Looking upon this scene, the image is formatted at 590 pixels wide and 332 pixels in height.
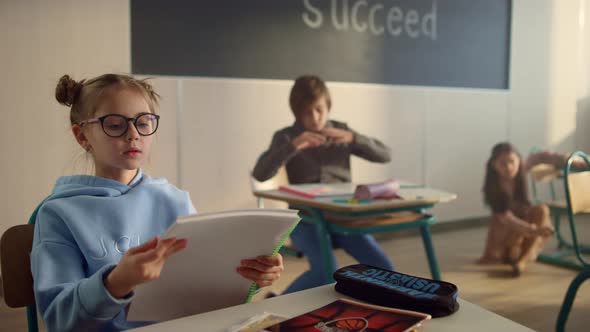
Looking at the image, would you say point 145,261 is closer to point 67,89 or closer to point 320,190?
point 67,89

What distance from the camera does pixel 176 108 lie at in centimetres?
319

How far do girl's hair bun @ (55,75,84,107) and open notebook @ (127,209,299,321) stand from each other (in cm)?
51

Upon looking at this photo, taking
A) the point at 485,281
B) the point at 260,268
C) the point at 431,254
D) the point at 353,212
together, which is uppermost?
the point at 260,268

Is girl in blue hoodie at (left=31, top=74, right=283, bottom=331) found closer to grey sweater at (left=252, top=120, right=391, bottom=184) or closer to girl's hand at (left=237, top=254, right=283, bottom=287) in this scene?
girl's hand at (left=237, top=254, right=283, bottom=287)

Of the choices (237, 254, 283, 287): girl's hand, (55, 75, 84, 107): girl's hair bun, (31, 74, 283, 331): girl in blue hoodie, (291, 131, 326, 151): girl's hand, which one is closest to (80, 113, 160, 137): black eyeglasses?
(31, 74, 283, 331): girl in blue hoodie

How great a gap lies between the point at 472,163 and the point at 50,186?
10.7 ft

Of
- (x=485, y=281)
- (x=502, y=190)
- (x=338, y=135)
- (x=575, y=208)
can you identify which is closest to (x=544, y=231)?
(x=502, y=190)

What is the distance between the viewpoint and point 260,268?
0.91 metres

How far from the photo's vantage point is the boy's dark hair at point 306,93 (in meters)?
2.68

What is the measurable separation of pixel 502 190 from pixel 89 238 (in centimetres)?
283

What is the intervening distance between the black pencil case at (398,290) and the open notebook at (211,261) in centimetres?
14

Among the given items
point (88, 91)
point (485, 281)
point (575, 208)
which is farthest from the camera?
point (485, 281)

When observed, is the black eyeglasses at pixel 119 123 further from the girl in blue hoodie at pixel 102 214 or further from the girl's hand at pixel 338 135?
the girl's hand at pixel 338 135

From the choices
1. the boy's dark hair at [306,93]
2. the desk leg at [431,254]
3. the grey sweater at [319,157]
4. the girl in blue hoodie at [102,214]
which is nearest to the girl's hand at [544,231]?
the desk leg at [431,254]
